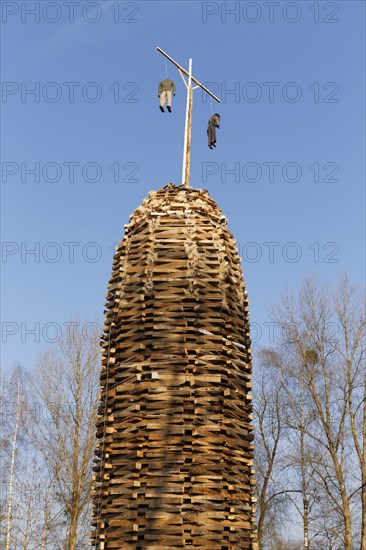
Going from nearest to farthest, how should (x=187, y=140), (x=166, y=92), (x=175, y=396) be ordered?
(x=175, y=396)
(x=187, y=140)
(x=166, y=92)

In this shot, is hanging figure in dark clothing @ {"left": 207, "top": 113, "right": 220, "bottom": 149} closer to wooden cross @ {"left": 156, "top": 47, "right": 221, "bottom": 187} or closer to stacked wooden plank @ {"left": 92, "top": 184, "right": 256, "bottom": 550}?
wooden cross @ {"left": 156, "top": 47, "right": 221, "bottom": 187}

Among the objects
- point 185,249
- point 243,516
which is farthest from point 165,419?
point 185,249

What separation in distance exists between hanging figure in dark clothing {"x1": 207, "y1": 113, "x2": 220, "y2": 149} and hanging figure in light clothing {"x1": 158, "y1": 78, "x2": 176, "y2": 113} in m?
0.79

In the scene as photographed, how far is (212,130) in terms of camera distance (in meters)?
11.8

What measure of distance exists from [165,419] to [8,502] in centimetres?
2270

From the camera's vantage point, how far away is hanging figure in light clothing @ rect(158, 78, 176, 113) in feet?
37.8

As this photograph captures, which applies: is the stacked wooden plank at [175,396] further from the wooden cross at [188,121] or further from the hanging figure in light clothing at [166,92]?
the hanging figure in light clothing at [166,92]

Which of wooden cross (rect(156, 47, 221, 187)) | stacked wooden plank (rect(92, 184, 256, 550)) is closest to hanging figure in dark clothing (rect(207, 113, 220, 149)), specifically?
wooden cross (rect(156, 47, 221, 187))

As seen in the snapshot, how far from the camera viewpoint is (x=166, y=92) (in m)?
11.5

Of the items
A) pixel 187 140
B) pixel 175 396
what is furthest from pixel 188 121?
pixel 175 396

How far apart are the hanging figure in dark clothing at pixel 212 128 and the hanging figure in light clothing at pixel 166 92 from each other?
0.79 metres

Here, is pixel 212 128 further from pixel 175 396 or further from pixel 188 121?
pixel 175 396

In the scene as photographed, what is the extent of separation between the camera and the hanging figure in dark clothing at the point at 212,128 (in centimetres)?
1183

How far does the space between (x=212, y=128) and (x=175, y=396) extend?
579cm
